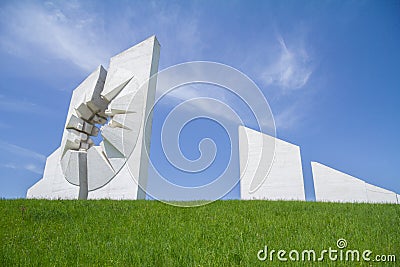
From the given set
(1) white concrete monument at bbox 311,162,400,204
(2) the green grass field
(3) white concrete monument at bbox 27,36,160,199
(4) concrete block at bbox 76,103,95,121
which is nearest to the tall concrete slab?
(1) white concrete monument at bbox 311,162,400,204

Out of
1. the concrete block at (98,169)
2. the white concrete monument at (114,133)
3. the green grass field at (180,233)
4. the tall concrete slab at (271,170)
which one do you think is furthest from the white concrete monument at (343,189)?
the concrete block at (98,169)

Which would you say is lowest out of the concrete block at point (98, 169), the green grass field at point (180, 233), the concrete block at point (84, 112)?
the green grass field at point (180, 233)

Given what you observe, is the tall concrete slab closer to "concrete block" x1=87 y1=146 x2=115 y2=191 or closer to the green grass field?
"concrete block" x1=87 y1=146 x2=115 y2=191

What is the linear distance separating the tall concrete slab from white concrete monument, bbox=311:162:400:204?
1015 mm

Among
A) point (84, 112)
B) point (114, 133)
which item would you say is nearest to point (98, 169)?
point (114, 133)

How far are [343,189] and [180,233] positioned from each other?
13.0m

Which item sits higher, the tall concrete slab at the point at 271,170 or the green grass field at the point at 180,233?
the tall concrete slab at the point at 271,170

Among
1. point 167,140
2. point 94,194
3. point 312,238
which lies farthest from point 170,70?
point 94,194

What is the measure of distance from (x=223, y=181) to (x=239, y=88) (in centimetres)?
218

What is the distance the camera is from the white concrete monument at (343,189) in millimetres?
14086

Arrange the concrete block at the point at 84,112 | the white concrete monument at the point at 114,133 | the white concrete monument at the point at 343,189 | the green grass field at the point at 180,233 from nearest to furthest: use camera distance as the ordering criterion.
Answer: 1. the green grass field at the point at 180,233
2. the white concrete monument at the point at 114,133
3. the concrete block at the point at 84,112
4. the white concrete monument at the point at 343,189

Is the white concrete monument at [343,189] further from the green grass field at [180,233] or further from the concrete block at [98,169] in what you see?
the concrete block at [98,169]

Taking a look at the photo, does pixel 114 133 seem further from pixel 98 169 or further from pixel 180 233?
pixel 180 233

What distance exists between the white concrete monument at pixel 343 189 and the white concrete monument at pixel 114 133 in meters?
10.1
